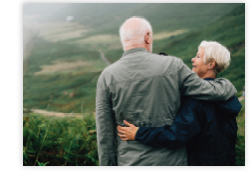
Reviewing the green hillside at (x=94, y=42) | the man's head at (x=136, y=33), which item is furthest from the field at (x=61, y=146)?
the man's head at (x=136, y=33)

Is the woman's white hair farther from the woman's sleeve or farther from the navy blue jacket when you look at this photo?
the woman's sleeve

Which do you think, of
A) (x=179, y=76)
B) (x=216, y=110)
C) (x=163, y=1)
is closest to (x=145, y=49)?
(x=179, y=76)

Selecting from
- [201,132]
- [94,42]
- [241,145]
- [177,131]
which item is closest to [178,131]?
[177,131]

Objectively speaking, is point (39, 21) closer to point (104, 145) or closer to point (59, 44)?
point (59, 44)

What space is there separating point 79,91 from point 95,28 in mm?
998

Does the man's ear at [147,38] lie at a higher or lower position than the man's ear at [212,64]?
higher

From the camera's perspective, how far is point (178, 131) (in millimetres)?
1825

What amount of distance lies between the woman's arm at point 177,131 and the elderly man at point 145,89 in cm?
5

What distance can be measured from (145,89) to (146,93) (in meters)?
0.03

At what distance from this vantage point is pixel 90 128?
10.9ft

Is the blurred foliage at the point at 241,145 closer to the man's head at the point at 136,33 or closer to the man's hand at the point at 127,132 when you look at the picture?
the man's hand at the point at 127,132

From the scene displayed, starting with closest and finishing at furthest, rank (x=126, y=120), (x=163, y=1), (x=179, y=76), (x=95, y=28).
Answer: (x=179, y=76), (x=126, y=120), (x=163, y=1), (x=95, y=28)

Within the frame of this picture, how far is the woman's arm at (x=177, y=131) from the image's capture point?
1819 millimetres

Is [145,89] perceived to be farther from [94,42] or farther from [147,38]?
[94,42]
